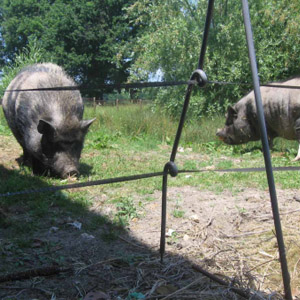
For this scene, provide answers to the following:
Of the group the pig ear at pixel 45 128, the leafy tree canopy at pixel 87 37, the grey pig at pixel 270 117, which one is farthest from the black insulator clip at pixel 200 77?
the leafy tree canopy at pixel 87 37

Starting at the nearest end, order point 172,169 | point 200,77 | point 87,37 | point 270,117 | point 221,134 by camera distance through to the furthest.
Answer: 1. point 200,77
2. point 172,169
3. point 270,117
4. point 221,134
5. point 87,37

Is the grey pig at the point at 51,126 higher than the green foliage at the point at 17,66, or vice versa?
the green foliage at the point at 17,66

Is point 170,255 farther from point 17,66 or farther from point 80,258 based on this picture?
point 17,66

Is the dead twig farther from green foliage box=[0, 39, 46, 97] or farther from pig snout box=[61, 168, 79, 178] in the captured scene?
green foliage box=[0, 39, 46, 97]

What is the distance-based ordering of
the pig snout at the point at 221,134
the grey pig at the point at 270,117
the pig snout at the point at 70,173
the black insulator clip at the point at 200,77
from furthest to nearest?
the pig snout at the point at 221,134 → the grey pig at the point at 270,117 → the pig snout at the point at 70,173 → the black insulator clip at the point at 200,77

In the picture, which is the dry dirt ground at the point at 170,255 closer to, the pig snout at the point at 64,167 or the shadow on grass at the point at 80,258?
the shadow on grass at the point at 80,258

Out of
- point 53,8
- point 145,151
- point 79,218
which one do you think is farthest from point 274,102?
point 53,8

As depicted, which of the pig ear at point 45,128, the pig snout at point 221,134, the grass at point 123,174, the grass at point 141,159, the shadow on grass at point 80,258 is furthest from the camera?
the pig snout at point 221,134

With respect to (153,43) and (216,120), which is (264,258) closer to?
(216,120)

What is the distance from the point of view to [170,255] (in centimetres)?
270

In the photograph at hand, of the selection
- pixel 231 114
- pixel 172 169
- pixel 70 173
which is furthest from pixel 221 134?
pixel 172 169

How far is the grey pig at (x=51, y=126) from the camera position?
503 centimetres

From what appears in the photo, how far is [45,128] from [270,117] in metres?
4.95

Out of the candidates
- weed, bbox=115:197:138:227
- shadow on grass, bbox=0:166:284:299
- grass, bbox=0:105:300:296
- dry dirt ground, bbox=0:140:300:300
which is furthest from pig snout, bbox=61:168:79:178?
weed, bbox=115:197:138:227
